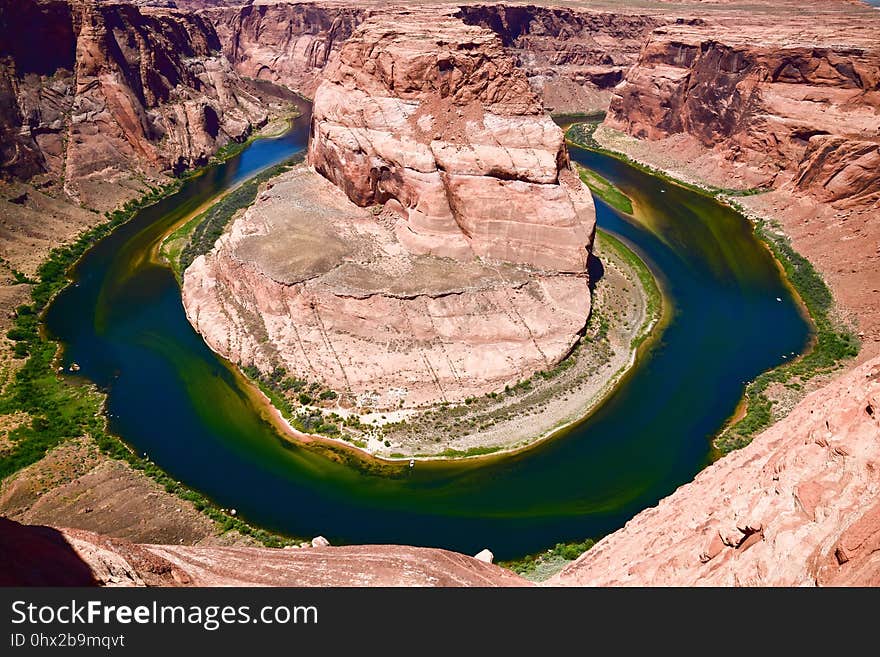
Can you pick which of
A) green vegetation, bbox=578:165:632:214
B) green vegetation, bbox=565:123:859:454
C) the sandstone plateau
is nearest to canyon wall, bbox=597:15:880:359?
green vegetation, bbox=565:123:859:454

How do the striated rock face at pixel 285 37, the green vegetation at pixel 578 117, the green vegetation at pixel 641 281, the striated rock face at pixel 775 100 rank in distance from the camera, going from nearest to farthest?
the green vegetation at pixel 641 281 < the striated rock face at pixel 775 100 < the green vegetation at pixel 578 117 < the striated rock face at pixel 285 37

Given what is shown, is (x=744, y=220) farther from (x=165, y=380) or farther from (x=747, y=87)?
(x=165, y=380)

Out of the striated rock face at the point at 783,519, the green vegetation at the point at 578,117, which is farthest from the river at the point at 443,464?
the green vegetation at the point at 578,117

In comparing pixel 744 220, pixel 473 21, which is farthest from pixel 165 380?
pixel 473 21

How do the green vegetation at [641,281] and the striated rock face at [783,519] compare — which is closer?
the striated rock face at [783,519]

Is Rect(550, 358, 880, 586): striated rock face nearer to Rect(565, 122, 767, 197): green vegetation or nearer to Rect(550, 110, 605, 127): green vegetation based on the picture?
Rect(565, 122, 767, 197): green vegetation

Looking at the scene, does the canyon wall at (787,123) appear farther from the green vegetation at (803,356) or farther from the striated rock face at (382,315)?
the striated rock face at (382,315)

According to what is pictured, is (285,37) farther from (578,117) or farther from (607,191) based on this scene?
(607,191)
